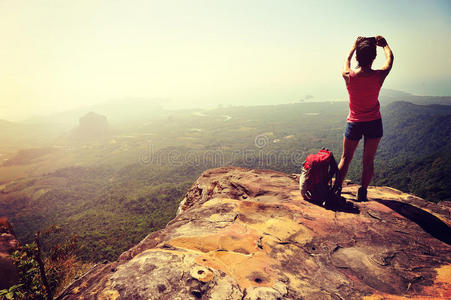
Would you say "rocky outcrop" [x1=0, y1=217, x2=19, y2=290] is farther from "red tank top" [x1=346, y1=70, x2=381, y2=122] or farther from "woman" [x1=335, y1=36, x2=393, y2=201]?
"red tank top" [x1=346, y1=70, x2=381, y2=122]

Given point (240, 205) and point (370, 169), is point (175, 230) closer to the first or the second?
point (240, 205)

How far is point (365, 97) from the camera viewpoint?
16.7ft

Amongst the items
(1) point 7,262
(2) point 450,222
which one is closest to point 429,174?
(2) point 450,222

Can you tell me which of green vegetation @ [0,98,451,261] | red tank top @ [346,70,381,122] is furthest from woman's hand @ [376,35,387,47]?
green vegetation @ [0,98,451,261]

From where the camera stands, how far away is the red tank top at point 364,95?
195 inches

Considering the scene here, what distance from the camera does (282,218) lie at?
5.51 meters

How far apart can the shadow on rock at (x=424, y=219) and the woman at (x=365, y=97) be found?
3.24 feet

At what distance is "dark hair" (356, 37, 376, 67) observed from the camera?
476 cm

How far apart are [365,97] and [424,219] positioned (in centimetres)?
324

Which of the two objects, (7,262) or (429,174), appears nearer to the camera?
(7,262)

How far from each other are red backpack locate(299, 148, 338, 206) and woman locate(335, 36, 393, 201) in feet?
0.86

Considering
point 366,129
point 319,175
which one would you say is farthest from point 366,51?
point 319,175

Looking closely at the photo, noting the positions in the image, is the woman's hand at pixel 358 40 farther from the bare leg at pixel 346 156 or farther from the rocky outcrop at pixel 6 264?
the rocky outcrop at pixel 6 264

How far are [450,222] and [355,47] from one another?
4680 millimetres
